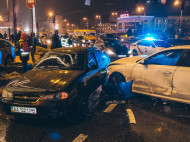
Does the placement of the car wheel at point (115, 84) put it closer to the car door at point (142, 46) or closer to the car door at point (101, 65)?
the car door at point (101, 65)

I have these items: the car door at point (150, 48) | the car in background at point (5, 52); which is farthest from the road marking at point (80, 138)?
the car door at point (150, 48)

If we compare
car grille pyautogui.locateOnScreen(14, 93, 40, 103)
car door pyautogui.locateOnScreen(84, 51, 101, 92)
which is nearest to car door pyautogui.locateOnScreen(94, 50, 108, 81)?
car door pyautogui.locateOnScreen(84, 51, 101, 92)

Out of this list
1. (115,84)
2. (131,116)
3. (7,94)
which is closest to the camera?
(7,94)

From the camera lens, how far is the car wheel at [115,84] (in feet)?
21.4

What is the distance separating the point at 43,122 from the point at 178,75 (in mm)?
3388

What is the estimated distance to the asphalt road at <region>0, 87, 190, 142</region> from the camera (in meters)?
4.10

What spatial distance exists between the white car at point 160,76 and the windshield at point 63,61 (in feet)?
5.19

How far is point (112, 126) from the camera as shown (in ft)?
15.1

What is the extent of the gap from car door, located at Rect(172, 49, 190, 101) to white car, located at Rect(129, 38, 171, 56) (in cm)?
929

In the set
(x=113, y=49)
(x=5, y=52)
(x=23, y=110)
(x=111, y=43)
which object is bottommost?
(x=23, y=110)

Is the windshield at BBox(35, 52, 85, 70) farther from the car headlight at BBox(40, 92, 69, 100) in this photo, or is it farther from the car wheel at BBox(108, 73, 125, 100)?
the car wheel at BBox(108, 73, 125, 100)

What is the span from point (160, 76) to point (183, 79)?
0.63 meters

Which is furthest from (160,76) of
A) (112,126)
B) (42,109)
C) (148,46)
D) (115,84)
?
(148,46)

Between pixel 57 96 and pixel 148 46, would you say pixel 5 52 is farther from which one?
pixel 148 46
